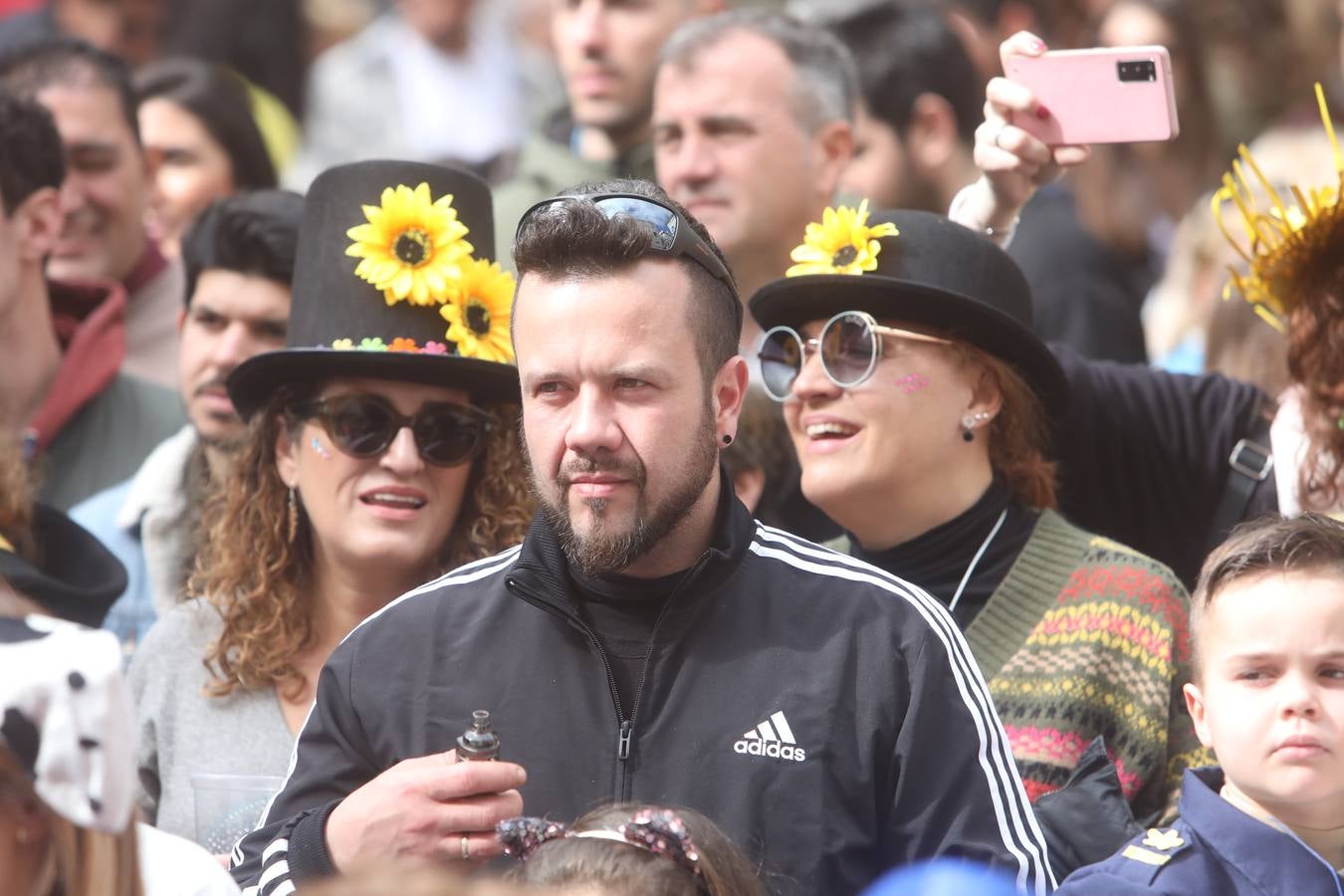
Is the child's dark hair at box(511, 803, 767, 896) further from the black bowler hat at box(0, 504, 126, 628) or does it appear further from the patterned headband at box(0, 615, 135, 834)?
the black bowler hat at box(0, 504, 126, 628)

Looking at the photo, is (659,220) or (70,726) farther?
(659,220)

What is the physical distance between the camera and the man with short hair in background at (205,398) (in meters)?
→ 5.51

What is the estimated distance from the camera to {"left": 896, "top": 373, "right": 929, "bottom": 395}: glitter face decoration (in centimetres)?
470

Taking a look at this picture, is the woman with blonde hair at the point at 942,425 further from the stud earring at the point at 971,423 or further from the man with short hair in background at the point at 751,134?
the man with short hair in background at the point at 751,134

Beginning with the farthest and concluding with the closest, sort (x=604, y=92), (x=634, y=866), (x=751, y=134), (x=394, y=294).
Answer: (x=604, y=92) → (x=751, y=134) → (x=394, y=294) → (x=634, y=866)

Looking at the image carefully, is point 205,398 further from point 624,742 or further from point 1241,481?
point 1241,481

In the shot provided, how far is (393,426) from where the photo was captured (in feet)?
15.4

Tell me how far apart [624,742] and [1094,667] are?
48.4 inches

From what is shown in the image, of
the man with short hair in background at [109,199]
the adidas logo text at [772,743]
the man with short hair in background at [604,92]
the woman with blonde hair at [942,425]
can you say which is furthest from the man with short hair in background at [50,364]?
the adidas logo text at [772,743]

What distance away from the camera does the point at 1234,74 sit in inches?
302

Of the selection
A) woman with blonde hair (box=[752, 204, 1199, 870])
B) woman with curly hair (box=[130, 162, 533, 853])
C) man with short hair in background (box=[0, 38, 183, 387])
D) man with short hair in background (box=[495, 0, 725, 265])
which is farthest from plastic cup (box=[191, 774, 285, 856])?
man with short hair in background (box=[495, 0, 725, 265])

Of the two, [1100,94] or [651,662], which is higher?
[1100,94]

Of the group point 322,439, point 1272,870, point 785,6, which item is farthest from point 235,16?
point 1272,870

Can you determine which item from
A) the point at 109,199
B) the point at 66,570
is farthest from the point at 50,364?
the point at 66,570
